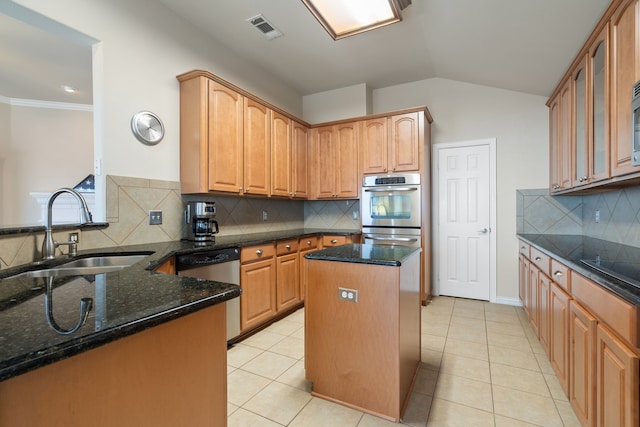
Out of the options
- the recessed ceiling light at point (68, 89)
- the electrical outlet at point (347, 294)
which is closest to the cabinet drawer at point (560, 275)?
the electrical outlet at point (347, 294)

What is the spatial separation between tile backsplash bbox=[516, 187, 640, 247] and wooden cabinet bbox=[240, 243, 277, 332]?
2911 mm

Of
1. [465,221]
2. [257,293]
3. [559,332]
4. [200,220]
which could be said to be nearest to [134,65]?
[200,220]

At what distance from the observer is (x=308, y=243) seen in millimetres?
3535

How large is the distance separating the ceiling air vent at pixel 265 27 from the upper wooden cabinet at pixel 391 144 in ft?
4.91

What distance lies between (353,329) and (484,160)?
9.99ft

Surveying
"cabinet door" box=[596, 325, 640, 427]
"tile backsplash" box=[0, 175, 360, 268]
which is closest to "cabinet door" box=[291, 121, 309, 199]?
"tile backsplash" box=[0, 175, 360, 268]

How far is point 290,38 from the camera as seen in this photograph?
10.1 ft

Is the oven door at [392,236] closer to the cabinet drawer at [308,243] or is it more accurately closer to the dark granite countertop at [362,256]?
the cabinet drawer at [308,243]

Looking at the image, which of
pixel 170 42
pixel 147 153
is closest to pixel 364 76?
pixel 170 42

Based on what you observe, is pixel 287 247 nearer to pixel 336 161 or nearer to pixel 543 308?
pixel 336 161

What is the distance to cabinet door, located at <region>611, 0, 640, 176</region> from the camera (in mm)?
1464

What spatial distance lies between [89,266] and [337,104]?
3.65 metres

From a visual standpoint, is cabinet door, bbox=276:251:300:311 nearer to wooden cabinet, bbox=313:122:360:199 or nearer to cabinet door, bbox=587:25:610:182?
wooden cabinet, bbox=313:122:360:199

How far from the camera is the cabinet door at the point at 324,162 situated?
4055 mm
